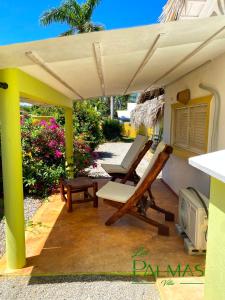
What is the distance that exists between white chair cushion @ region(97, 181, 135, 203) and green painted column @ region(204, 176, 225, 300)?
2378mm

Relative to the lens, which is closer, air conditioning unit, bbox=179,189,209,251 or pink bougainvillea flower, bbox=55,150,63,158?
air conditioning unit, bbox=179,189,209,251

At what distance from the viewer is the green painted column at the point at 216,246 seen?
73.2 inches

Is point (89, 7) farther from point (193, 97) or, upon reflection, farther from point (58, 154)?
point (193, 97)

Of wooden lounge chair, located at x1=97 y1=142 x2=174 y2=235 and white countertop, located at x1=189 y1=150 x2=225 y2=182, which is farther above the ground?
white countertop, located at x1=189 y1=150 x2=225 y2=182

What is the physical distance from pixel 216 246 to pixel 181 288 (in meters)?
1.24

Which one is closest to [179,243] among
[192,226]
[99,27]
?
[192,226]

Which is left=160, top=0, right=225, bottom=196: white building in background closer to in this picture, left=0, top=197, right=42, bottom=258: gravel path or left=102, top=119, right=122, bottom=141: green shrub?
left=0, top=197, right=42, bottom=258: gravel path

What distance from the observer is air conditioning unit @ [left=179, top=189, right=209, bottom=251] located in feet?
11.5

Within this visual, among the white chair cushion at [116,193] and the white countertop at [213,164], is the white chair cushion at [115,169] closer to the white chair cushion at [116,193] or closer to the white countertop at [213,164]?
the white chair cushion at [116,193]

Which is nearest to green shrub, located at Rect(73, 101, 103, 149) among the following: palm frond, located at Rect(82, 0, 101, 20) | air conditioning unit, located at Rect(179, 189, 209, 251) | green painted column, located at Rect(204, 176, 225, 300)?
palm frond, located at Rect(82, 0, 101, 20)

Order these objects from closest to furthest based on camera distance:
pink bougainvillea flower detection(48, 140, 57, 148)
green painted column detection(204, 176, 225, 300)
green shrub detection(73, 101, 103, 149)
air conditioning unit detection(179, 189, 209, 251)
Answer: green painted column detection(204, 176, 225, 300)
air conditioning unit detection(179, 189, 209, 251)
pink bougainvillea flower detection(48, 140, 57, 148)
green shrub detection(73, 101, 103, 149)

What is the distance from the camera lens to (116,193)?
15.4ft

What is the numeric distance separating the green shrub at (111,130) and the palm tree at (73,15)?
10.4 m

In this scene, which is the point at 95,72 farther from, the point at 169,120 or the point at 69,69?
the point at 169,120
